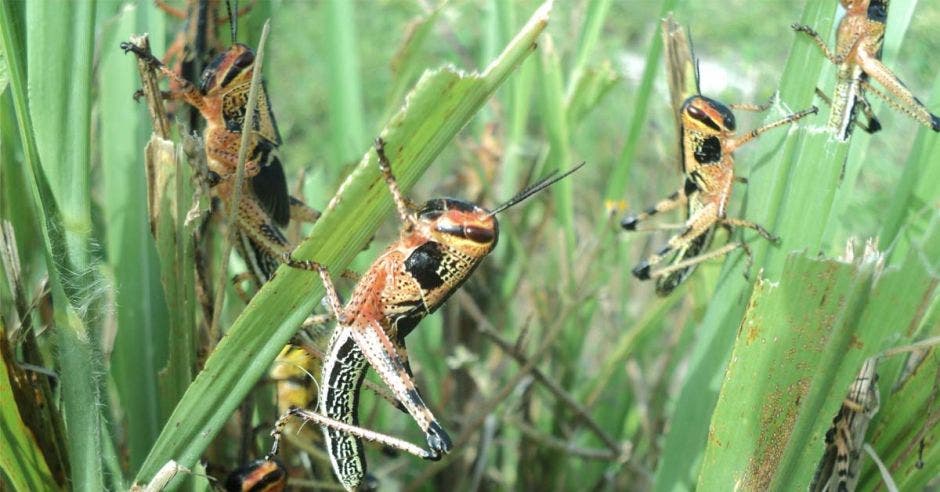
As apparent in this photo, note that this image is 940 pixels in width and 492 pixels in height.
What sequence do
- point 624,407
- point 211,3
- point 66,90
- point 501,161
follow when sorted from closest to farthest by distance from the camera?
point 66,90, point 211,3, point 624,407, point 501,161

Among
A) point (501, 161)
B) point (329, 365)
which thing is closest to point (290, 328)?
point (329, 365)

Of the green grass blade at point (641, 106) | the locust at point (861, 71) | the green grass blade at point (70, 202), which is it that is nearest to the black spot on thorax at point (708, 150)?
the green grass blade at point (641, 106)

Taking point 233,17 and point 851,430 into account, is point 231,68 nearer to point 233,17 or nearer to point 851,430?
point 233,17

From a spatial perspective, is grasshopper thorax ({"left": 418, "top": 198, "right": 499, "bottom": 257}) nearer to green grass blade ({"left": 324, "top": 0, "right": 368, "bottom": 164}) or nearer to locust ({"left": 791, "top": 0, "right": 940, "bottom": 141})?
locust ({"left": 791, "top": 0, "right": 940, "bottom": 141})

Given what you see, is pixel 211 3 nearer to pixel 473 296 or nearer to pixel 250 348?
pixel 250 348

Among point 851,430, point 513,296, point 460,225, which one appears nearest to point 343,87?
point 513,296

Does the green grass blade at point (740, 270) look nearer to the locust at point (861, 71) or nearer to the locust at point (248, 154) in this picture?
the locust at point (861, 71)
